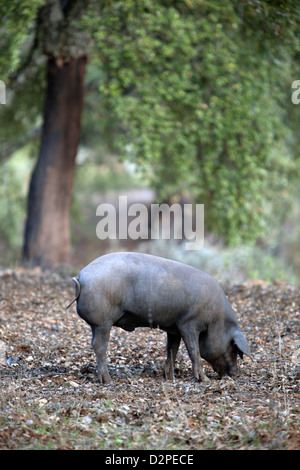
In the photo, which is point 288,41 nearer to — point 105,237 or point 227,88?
point 227,88

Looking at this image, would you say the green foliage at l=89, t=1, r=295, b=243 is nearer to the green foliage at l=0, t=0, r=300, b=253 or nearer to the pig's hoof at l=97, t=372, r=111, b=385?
the green foliage at l=0, t=0, r=300, b=253

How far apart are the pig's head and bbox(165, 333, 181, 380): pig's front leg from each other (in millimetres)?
265

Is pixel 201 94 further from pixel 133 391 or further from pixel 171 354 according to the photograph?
pixel 133 391

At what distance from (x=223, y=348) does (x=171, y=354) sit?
0.54 meters

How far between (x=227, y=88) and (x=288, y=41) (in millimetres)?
1962

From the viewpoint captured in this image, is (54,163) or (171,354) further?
(54,163)

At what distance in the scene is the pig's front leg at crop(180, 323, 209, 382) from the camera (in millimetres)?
5660

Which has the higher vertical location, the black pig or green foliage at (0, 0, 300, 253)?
green foliage at (0, 0, 300, 253)

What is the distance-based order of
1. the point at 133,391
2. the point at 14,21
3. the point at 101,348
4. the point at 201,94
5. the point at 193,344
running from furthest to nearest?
1. the point at 201,94
2. the point at 14,21
3. the point at 193,344
4. the point at 101,348
5. the point at 133,391

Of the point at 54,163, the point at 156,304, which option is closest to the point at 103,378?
the point at 156,304

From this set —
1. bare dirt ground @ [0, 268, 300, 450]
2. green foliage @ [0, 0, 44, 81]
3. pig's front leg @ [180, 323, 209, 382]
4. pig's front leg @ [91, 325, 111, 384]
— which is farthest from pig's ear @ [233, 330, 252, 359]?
green foliage @ [0, 0, 44, 81]

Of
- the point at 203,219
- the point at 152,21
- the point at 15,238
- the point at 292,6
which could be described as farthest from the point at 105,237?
the point at 292,6

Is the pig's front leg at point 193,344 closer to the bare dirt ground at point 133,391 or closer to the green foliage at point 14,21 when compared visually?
the bare dirt ground at point 133,391

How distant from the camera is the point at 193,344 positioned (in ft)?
18.6
